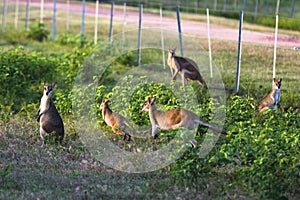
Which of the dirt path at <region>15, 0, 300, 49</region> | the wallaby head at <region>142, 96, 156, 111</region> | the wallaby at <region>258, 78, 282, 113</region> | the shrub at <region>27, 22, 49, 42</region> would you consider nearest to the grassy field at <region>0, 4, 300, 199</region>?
the wallaby at <region>258, 78, 282, 113</region>

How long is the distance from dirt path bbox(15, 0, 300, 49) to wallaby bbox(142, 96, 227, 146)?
4.49 m

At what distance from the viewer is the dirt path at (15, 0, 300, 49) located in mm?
13953

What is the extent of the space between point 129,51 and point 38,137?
7603mm

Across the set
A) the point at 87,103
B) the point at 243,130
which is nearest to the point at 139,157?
the point at 243,130

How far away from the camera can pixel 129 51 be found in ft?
55.1

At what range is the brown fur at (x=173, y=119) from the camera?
888 cm

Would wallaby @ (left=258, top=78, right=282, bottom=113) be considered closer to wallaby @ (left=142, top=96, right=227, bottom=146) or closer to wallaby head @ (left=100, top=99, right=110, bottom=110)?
wallaby @ (left=142, top=96, right=227, bottom=146)

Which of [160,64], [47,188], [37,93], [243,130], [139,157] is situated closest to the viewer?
[47,188]

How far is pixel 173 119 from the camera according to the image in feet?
29.5

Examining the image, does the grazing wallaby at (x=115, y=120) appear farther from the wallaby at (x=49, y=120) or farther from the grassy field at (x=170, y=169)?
the wallaby at (x=49, y=120)

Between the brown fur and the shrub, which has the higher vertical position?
the shrub

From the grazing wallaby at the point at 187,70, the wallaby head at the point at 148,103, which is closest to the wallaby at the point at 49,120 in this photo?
the wallaby head at the point at 148,103

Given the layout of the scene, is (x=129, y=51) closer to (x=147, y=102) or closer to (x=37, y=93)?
(x=37, y=93)

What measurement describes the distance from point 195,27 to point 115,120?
11.3 meters
